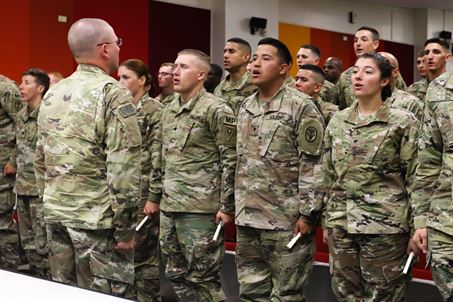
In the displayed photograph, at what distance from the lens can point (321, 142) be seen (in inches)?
165

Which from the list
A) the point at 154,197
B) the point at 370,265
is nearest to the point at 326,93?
the point at 154,197

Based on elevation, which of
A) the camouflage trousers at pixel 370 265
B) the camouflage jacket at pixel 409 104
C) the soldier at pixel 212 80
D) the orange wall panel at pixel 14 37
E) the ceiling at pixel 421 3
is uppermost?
the ceiling at pixel 421 3

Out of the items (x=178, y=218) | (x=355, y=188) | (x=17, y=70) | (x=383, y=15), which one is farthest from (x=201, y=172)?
(x=383, y=15)

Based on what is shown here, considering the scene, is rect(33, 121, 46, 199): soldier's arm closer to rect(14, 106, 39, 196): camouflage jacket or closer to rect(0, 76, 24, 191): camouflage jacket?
rect(14, 106, 39, 196): camouflage jacket

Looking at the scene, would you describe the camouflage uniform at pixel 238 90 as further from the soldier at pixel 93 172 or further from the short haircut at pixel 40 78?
the soldier at pixel 93 172

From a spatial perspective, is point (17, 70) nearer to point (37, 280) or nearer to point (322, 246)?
point (322, 246)

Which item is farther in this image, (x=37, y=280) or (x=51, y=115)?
(x=51, y=115)

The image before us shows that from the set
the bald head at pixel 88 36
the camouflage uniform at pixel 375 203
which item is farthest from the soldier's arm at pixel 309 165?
the bald head at pixel 88 36

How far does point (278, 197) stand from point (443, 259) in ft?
3.76

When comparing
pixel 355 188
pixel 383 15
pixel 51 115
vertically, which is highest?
pixel 383 15

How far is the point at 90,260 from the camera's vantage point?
3.49m

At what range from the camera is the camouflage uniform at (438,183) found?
3.26 m

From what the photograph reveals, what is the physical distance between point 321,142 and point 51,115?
139 centimetres

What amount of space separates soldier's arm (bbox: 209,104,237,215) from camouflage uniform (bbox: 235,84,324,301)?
0.17m
